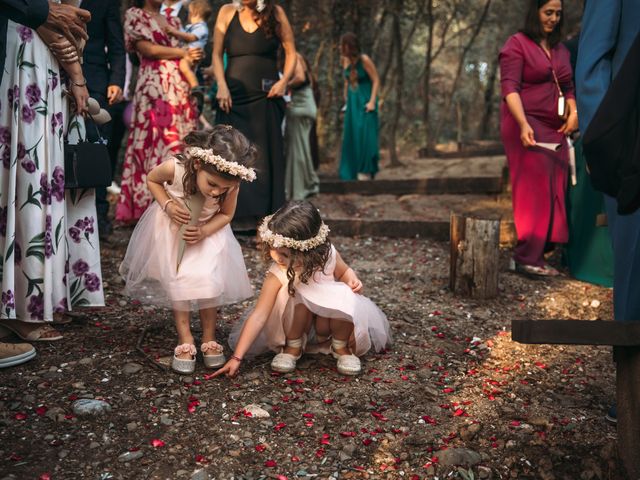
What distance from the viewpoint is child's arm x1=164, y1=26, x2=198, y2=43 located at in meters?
5.92

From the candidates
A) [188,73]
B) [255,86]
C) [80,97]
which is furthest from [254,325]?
[188,73]

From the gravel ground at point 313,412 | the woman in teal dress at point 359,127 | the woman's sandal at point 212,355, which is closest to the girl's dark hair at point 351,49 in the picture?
the woman in teal dress at point 359,127

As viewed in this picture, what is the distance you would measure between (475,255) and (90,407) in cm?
303

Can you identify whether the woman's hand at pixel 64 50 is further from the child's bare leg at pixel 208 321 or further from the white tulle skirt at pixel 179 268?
the child's bare leg at pixel 208 321

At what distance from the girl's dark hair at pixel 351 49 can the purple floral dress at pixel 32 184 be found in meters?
6.75

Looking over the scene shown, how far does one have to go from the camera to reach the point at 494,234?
5.02 metres

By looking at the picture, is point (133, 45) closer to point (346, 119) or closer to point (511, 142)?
point (511, 142)

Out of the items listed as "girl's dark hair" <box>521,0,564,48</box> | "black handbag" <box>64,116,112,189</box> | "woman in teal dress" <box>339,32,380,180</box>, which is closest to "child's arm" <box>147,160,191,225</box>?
"black handbag" <box>64,116,112,189</box>

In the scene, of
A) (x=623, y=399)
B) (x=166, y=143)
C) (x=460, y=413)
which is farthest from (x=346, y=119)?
(x=623, y=399)

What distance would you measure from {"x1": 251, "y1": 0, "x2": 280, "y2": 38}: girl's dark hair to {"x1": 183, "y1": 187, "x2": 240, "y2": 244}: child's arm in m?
2.71

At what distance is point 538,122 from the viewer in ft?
18.2

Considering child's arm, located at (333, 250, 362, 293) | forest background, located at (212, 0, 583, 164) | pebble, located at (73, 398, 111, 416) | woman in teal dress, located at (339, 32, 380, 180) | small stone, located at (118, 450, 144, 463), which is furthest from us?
forest background, located at (212, 0, 583, 164)

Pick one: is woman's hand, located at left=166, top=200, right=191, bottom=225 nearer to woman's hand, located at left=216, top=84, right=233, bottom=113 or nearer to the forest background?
woman's hand, located at left=216, top=84, right=233, bottom=113

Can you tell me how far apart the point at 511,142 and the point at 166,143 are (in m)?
2.92
